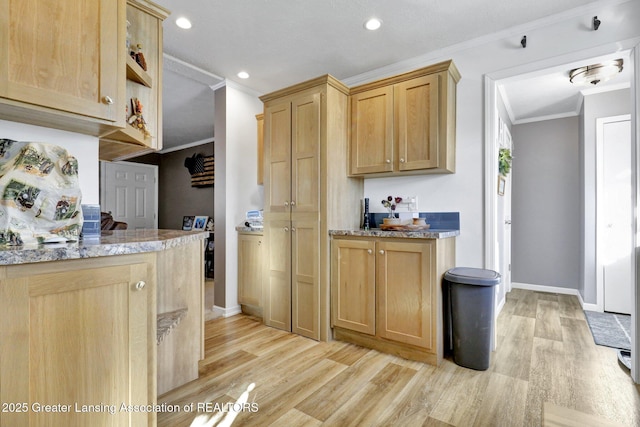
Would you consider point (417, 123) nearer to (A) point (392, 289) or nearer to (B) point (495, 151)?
(B) point (495, 151)

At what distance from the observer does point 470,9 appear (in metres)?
2.27

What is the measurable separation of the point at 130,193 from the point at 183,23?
5116 millimetres

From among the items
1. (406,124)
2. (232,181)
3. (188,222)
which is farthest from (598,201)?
(188,222)

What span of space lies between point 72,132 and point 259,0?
1531 mm

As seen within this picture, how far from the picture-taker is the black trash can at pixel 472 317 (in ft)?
7.17

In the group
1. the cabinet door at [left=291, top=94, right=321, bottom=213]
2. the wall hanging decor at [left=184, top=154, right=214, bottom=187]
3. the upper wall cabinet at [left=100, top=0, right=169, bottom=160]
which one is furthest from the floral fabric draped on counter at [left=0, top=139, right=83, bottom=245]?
the wall hanging decor at [left=184, top=154, right=214, bottom=187]

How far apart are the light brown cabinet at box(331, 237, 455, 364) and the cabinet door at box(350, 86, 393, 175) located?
28.5 inches

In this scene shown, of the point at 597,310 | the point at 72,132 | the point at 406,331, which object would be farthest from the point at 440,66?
the point at 597,310

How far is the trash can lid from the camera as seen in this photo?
2156 millimetres

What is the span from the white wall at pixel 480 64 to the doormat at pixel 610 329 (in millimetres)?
1332

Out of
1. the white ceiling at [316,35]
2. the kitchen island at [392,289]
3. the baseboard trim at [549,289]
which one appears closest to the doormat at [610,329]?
the baseboard trim at [549,289]

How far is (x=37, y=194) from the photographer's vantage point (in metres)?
1.19

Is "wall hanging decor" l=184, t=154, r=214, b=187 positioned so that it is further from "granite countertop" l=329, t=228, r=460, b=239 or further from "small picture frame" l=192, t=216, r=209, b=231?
"granite countertop" l=329, t=228, r=460, b=239

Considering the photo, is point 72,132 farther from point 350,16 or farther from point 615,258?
point 615,258
